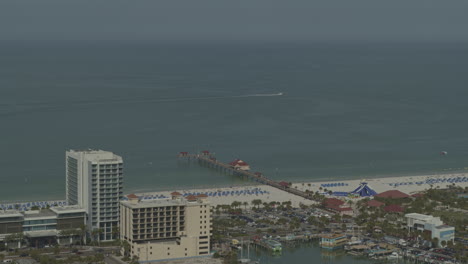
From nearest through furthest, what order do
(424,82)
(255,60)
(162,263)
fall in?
1. (162,263)
2. (424,82)
3. (255,60)

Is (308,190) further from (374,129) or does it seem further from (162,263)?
(374,129)

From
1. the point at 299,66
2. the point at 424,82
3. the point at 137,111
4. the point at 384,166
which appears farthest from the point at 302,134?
the point at 299,66

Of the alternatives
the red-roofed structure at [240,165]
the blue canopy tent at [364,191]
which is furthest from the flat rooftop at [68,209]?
the red-roofed structure at [240,165]

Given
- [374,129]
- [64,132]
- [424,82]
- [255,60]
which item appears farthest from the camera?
[255,60]

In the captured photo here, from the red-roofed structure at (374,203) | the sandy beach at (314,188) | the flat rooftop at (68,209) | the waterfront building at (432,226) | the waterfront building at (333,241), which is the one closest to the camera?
the flat rooftop at (68,209)

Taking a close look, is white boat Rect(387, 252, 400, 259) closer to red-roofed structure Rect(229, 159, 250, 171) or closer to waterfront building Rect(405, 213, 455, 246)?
waterfront building Rect(405, 213, 455, 246)

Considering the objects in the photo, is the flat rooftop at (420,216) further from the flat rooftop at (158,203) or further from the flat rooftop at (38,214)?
the flat rooftop at (38,214)

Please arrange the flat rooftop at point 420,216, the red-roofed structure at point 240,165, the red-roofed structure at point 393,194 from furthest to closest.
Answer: the red-roofed structure at point 240,165, the red-roofed structure at point 393,194, the flat rooftop at point 420,216
